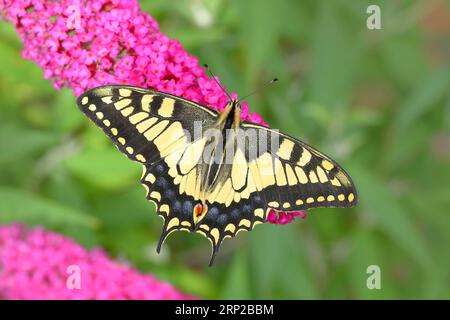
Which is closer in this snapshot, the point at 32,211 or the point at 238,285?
the point at 32,211

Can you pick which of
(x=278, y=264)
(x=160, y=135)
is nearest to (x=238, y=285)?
(x=278, y=264)

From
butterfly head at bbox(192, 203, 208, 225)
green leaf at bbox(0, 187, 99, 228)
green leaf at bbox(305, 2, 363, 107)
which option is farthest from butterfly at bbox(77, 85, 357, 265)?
green leaf at bbox(305, 2, 363, 107)

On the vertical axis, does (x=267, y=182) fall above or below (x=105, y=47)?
below

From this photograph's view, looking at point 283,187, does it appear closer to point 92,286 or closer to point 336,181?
point 336,181

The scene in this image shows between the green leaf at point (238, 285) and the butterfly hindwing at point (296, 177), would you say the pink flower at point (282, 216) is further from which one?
the green leaf at point (238, 285)

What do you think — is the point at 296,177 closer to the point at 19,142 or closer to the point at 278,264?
the point at 278,264

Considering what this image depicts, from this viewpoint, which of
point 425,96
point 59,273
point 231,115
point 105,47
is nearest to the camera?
point 105,47
